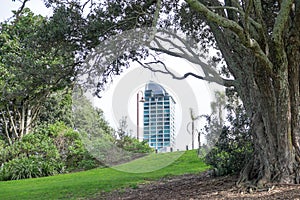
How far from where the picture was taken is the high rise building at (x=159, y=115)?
6.52 meters

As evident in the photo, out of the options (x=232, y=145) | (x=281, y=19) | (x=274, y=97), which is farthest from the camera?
(x=232, y=145)

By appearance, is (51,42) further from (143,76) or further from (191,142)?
(191,142)

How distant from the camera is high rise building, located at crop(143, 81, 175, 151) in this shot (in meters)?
6.52

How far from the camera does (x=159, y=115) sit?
6566 millimetres

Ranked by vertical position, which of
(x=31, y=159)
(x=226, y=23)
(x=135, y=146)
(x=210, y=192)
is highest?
(x=226, y=23)

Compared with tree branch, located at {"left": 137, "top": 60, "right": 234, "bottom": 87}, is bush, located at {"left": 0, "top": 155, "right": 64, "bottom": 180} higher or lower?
lower

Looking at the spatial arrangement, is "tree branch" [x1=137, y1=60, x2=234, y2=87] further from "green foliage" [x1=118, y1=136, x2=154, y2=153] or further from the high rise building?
"green foliage" [x1=118, y1=136, x2=154, y2=153]

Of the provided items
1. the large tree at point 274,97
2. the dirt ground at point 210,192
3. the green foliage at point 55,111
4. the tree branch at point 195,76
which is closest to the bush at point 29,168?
the green foliage at point 55,111

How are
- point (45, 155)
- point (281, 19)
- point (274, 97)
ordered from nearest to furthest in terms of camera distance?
1. point (281, 19)
2. point (274, 97)
3. point (45, 155)

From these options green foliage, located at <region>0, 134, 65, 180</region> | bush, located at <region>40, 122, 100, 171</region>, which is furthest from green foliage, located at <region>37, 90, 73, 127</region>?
green foliage, located at <region>0, 134, 65, 180</region>

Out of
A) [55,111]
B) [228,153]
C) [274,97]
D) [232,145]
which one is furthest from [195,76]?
[55,111]

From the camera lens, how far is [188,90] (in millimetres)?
6844

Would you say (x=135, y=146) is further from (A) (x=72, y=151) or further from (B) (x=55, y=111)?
(B) (x=55, y=111)

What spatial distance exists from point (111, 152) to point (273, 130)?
4.86 metres
